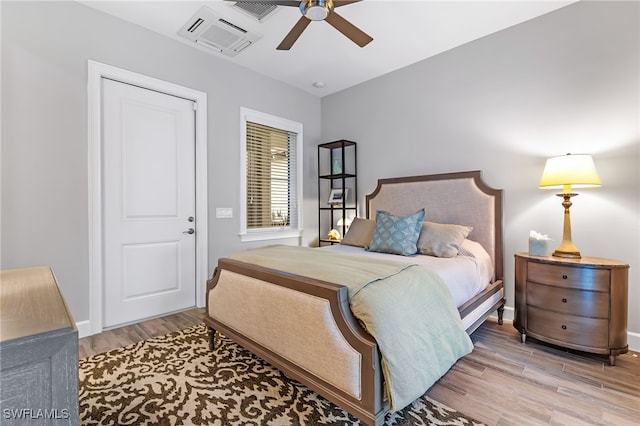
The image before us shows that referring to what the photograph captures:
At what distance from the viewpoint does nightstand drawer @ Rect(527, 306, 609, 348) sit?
2088 millimetres

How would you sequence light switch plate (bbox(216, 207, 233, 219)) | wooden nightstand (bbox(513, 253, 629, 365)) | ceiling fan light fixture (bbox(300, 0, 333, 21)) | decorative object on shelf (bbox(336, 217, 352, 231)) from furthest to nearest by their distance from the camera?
1. decorative object on shelf (bbox(336, 217, 352, 231))
2. light switch plate (bbox(216, 207, 233, 219))
3. wooden nightstand (bbox(513, 253, 629, 365))
4. ceiling fan light fixture (bbox(300, 0, 333, 21))

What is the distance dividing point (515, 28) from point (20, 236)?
15.0 feet

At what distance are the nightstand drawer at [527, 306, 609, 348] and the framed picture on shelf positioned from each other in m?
2.46

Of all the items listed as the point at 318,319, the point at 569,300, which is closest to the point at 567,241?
the point at 569,300

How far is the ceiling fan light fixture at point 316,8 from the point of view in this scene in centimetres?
188

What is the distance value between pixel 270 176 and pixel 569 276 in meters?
3.28

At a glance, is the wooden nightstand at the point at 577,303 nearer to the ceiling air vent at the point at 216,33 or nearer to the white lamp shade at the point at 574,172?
the white lamp shade at the point at 574,172

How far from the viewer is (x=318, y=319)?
4.86ft

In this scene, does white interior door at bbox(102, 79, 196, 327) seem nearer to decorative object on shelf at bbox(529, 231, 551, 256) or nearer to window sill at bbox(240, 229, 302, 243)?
window sill at bbox(240, 229, 302, 243)

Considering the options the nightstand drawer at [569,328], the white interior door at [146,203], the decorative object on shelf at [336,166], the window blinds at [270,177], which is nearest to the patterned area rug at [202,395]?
the white interior door at [146,203]

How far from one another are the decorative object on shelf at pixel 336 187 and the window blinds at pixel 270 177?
44cm

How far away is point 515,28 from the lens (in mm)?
2844

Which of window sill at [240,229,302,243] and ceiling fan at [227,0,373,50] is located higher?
ceiling fan at [227,0,373,50]

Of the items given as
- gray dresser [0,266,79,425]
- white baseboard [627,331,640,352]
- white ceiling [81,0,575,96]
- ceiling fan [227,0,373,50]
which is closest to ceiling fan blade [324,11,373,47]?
ceiling fan [227,0,373,50]
